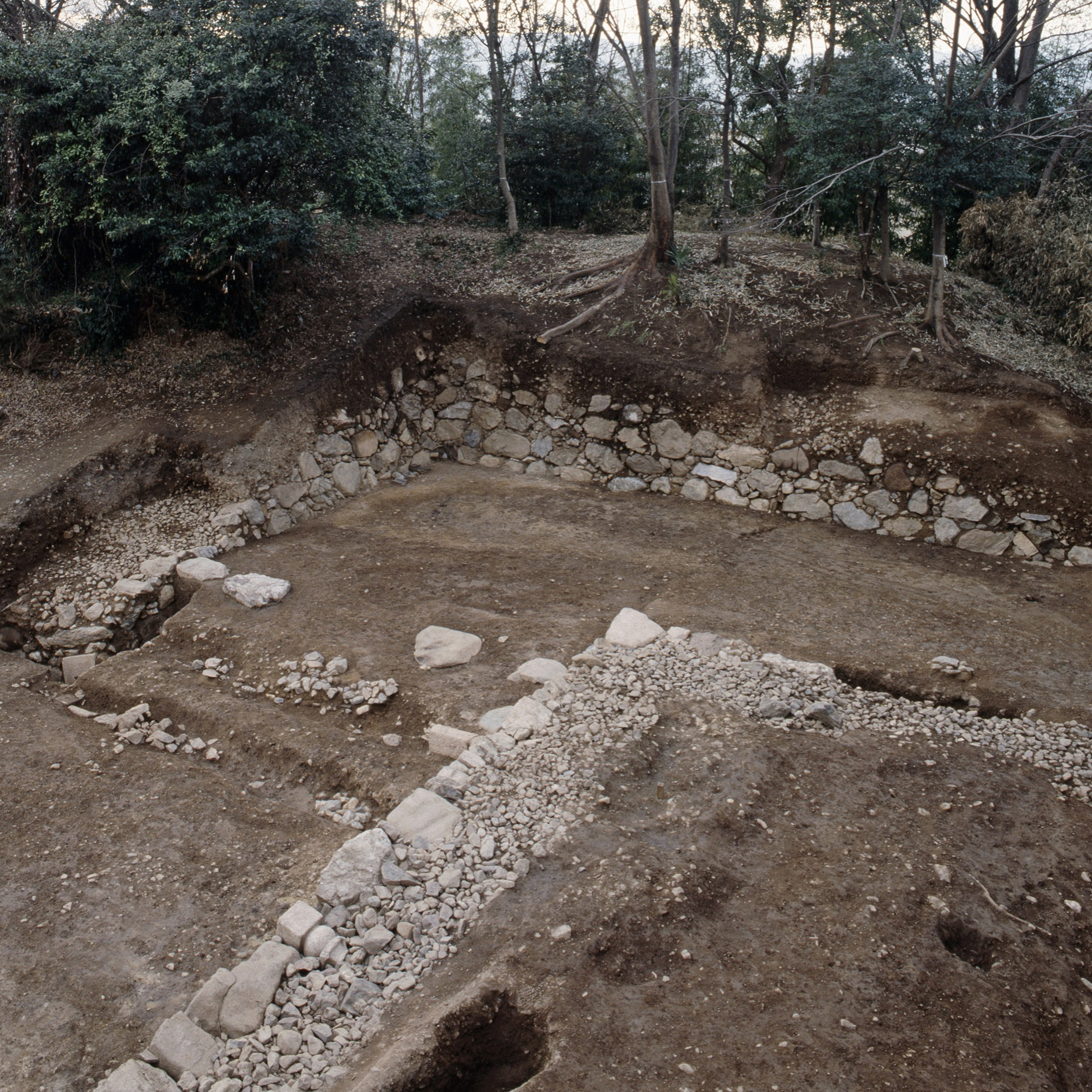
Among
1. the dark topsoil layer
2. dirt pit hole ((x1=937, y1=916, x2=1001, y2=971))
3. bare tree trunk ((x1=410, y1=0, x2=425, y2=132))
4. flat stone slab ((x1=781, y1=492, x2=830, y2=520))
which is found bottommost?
dirt pit hole ((x1=937, y1=916, x2=1001, y2=971))

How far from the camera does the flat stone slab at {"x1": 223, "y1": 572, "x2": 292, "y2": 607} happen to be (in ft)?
27.0

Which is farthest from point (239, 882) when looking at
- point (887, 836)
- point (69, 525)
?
point (69, 525)

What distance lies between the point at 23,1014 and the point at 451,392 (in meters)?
8.96

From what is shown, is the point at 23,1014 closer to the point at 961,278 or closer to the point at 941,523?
the point at 941,523

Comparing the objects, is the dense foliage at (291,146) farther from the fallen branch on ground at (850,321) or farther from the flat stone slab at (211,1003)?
the flat stone slab at (211,1003)

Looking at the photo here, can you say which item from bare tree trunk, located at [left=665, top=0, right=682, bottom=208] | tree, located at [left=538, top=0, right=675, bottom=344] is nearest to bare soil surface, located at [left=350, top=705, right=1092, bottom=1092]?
tree, located at [left=538, top=0, right=675, bottom=344]

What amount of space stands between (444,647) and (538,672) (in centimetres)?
98

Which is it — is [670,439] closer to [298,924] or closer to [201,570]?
[201,570]

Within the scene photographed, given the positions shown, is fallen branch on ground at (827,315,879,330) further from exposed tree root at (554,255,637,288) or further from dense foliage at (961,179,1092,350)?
exposed tree root at (554,255,637,288)

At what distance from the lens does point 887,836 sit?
534cm

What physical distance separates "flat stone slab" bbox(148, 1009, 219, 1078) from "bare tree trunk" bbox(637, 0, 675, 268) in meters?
11.1

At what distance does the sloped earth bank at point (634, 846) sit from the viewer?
407cm

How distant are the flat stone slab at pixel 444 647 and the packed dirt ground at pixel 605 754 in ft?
0.44

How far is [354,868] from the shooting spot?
4.96 metres
